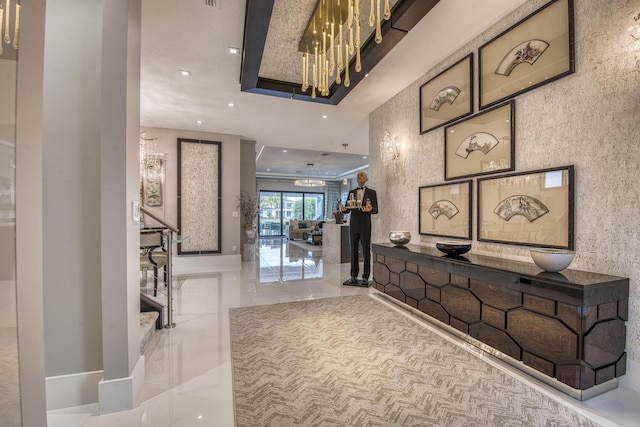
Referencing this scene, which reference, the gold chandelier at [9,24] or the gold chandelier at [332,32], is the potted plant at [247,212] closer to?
the gold chandelier at [332,32]

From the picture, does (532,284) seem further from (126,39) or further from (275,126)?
(275,126)

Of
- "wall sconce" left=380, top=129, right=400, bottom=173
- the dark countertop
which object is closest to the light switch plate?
the dark countertop

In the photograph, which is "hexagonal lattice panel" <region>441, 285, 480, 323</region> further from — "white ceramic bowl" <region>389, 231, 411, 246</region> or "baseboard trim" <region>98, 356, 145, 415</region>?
"baseboard trim" <region>98, 356, 145, 415</region>

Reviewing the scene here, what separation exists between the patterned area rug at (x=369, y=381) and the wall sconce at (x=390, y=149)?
2515 millimetres

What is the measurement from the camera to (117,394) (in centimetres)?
174

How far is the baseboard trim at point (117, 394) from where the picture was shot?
171cm

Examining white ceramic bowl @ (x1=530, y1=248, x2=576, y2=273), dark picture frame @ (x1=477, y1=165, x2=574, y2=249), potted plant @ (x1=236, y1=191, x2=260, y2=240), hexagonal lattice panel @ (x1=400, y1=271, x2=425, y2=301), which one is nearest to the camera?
white ceramic bowl @ (x1=530, y1=248, x2=576, y2=273)

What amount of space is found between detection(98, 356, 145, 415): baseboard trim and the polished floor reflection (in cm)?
5

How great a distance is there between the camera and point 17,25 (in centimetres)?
74

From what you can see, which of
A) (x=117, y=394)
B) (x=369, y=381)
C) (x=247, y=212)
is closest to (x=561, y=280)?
(x=369, y=381)

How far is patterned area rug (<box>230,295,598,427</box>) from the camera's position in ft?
5.43

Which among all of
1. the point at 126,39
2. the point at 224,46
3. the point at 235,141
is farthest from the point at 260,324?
the point at 235,141

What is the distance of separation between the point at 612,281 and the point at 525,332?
2.07ft

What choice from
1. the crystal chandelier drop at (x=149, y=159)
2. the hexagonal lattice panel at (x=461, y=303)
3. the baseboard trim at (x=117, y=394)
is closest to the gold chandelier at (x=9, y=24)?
the baseboard trim at (x=117, y=394)
